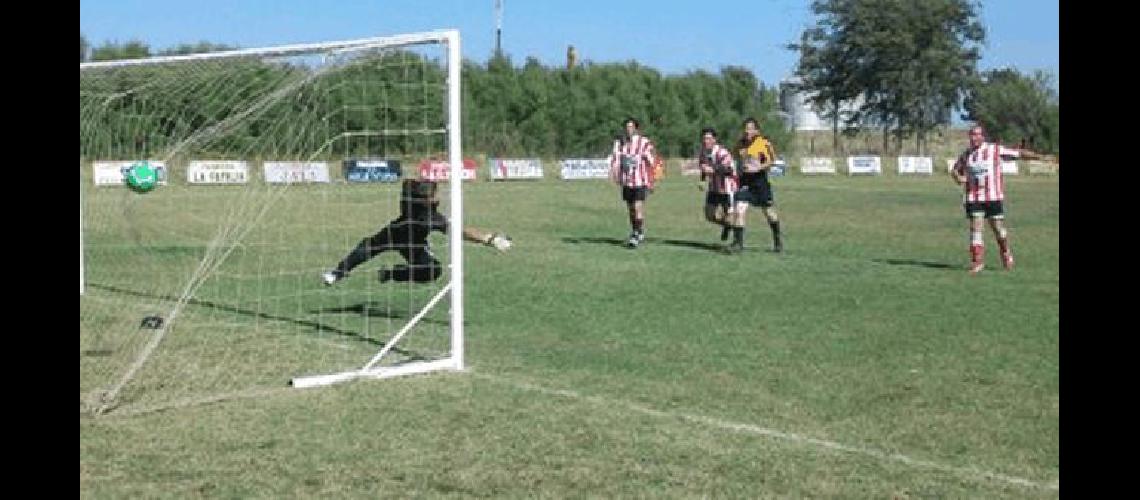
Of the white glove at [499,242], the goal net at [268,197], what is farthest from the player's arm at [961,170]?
the white glove at [499,242]

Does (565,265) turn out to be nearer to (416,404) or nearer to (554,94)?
(416,404)

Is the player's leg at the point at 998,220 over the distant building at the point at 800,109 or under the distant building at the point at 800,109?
under

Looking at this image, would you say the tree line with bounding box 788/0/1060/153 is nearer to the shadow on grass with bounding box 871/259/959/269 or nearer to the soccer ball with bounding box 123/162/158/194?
the shadow on grass with bounding box 871/259/959/269

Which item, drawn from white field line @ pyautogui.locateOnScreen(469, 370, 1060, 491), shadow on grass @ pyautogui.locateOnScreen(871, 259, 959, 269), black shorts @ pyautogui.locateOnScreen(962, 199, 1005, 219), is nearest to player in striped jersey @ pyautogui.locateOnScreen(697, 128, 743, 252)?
shadow on grass @ pyautogui.locateOnScreen(871, 259, 959, 269)

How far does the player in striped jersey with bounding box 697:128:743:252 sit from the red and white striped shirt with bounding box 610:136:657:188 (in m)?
1.14

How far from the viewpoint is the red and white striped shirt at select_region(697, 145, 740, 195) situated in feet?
67.9

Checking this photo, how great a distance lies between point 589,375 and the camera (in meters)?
10.0

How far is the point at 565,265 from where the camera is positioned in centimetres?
1883

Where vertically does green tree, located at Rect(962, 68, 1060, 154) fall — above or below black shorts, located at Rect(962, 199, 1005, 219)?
above

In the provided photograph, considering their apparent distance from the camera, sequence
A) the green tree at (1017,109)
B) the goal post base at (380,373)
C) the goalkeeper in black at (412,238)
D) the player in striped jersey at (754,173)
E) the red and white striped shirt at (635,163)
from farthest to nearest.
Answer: the green tree at (1017,109), the red and white striped shirt at (635,163), the player in striped jersey at (754,173), the goalkeeper in black at (412,238), the goal post base at (380,373)

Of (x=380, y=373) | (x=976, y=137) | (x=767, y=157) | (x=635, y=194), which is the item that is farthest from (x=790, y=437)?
(x=635, y=194)

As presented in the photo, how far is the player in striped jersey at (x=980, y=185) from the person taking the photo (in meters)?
17.7

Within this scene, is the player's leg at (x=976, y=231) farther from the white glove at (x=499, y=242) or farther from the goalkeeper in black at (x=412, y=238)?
the white glove at (x=499, y=242)

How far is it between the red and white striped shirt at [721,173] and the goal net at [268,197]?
5945 millimetres
